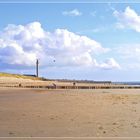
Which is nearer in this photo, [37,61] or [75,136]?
[75,136]

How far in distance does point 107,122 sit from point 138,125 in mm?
1319

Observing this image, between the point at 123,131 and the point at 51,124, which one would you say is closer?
the point at 123,131

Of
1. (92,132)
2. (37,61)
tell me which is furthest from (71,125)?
(37,61)

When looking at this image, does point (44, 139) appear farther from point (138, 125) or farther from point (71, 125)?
point (138, 125)

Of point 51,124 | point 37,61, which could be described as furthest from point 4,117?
point 37,61

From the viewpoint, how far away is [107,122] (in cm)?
1476

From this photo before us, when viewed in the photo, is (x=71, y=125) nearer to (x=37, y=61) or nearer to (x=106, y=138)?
(x=106, y=138)

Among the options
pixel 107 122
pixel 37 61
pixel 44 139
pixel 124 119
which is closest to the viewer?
pixel 44 139

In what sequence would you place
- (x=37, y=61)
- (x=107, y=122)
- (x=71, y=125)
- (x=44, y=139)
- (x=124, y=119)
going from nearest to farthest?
(x=44, y=139)
(x=71, y=125)
(x=107, y=122)
(x=124, y=119)
(x=37, y=61)

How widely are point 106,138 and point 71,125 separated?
2.81 m

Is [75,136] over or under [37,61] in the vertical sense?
under

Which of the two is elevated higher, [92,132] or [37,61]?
[37,61]

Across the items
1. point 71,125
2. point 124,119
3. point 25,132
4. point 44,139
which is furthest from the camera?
point 124,119

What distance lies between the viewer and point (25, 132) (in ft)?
39.9
